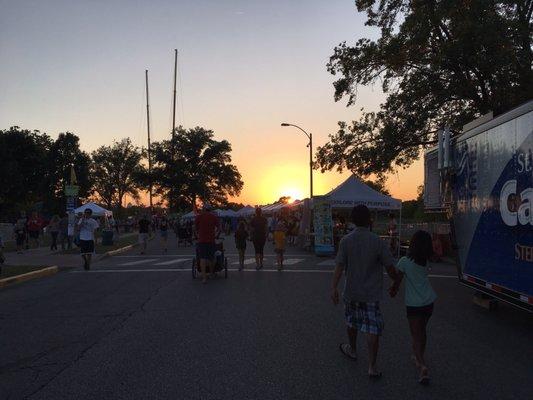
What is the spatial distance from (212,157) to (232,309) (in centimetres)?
7639

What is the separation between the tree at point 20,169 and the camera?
184ft

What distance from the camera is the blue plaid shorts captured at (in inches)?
220

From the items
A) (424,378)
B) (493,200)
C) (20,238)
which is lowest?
(424,378)

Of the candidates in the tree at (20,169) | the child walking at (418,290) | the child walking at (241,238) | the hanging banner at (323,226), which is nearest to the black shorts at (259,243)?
the child walking at (241,238)

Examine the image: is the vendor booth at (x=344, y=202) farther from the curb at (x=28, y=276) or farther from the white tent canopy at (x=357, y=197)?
the curb at (x=28, y=276)

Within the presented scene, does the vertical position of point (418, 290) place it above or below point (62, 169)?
below

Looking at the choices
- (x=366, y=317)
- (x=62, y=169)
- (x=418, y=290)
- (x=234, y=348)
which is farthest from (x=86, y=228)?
(x=62, y=169)

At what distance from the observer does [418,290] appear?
5.55 meters

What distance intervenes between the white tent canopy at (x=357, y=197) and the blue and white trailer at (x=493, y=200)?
12.6 metres

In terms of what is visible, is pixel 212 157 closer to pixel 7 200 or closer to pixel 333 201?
pixel 7 200

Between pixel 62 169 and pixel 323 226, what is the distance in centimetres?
6226

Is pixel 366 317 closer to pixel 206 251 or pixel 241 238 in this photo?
pixel 206 251

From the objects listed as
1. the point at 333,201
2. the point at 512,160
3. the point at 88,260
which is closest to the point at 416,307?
the point at 512,160

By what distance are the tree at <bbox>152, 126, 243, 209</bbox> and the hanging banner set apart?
59891 mm
